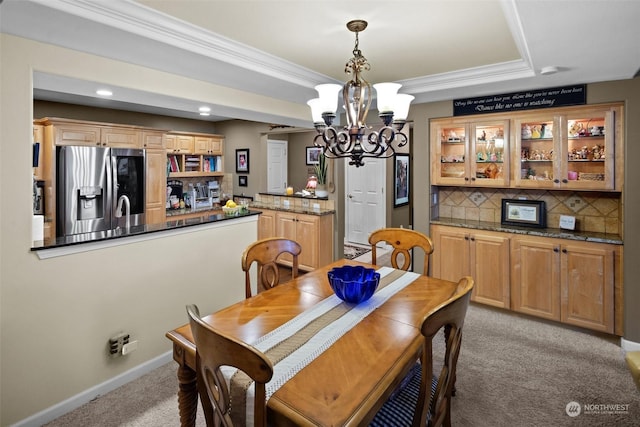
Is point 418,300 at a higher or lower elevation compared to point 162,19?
lower

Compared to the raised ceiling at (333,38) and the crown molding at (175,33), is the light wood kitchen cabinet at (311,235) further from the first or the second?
the crown molding at (175,33)

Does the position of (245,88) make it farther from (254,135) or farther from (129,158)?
(254,135)

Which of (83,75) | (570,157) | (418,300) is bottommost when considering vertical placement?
(418,300)

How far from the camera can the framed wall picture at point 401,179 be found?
691cm

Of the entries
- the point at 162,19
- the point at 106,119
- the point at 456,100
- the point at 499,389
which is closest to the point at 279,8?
the point at 162,19

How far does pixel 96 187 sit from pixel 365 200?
4470 millimetres

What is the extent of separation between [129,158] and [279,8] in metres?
4.19

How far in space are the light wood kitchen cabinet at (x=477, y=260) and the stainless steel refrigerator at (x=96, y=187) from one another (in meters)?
3.63

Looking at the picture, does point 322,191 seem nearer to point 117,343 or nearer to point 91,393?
point 117,343

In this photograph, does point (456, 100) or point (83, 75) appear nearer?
point (83, 75)

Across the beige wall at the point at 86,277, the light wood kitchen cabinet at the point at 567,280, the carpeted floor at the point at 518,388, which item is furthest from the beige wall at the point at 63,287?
the light wood kitchen cabinet at the point at 567,280

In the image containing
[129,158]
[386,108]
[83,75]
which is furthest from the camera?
[129,158]

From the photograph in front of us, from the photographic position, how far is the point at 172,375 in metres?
2.65

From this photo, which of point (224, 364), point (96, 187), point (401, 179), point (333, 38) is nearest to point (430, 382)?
point (224, 364)
